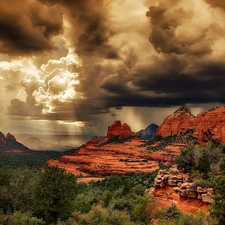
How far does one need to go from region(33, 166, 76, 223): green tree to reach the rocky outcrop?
1866cm

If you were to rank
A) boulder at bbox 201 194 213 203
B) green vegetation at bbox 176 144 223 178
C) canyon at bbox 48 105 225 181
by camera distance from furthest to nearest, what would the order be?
canyon at bbox 48 105 225 181, green vegetation at bbox 176 144 223 178, boulder at bbox 201 194 213 203

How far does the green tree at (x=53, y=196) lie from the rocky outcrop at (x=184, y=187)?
18660mm

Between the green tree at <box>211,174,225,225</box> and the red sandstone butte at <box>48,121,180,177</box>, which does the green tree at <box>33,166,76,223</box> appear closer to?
the green tree at <box>211,174,225,225</box>

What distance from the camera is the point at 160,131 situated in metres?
200

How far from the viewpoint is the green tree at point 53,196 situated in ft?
111

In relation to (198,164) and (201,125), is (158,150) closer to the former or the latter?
(201,125)

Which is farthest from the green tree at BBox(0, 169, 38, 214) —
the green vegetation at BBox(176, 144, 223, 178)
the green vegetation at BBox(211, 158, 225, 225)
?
the green vegetation at BBox(176, 144, 223, 178)

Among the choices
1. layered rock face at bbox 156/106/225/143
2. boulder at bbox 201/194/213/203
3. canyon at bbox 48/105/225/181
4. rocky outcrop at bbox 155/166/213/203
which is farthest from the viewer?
layered rock face at bbox 156/106/225/143

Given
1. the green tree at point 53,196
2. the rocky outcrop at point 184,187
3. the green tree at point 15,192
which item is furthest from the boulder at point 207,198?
the green tree at point 15,192

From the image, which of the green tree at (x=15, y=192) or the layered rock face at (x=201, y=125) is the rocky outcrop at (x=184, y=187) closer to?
the green tree at (x=15, y=192)

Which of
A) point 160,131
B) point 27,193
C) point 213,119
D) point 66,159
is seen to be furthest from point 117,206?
point 160,131

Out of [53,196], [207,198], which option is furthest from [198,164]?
[53,196]

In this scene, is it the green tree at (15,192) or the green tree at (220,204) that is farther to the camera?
the green tree at (15,192)

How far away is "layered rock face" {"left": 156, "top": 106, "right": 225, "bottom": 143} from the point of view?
161750 mm
